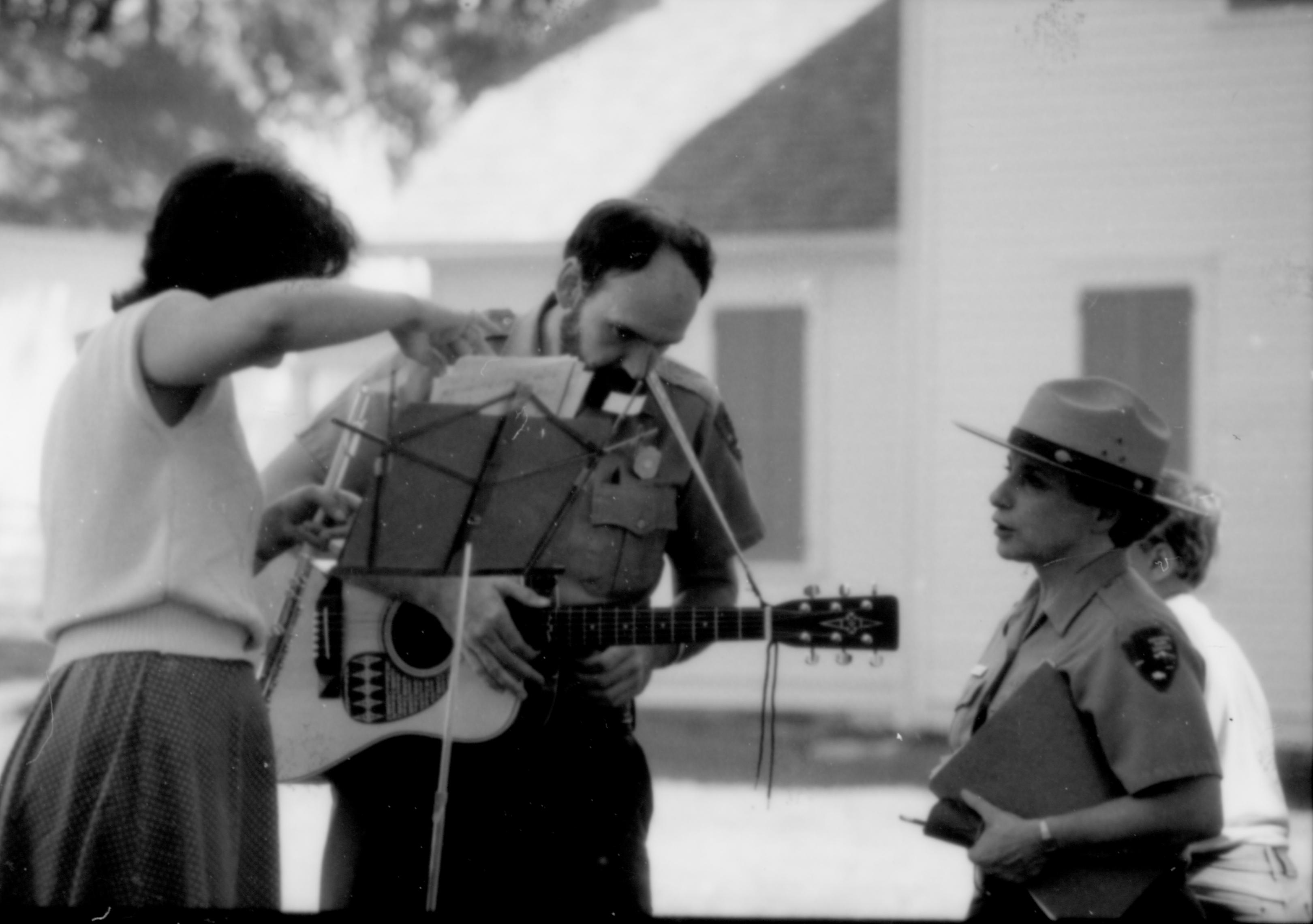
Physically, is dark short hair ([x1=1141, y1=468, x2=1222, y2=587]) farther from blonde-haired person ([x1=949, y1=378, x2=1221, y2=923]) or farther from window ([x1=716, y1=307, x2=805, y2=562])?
window ([x1=716, y1=307, x2=805, y2=562])

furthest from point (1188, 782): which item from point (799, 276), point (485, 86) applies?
point (485, 86)

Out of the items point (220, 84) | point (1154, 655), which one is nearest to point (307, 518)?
point (1154, 655)

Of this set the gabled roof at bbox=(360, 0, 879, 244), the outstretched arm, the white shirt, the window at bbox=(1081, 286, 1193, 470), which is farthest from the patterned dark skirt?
the window at bbox=(1081, 286, 1193, 470)

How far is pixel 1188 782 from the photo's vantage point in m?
2.11

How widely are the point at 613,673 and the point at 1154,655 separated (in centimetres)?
94

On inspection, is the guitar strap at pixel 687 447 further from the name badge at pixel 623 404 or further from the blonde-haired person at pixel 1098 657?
the blonde-haired person at pixel 1098 657

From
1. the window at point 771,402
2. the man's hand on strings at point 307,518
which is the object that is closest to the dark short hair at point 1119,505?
the man's hand on strings at point 307,518

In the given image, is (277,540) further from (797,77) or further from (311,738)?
(797,77)

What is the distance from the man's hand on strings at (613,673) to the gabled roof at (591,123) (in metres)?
4.56

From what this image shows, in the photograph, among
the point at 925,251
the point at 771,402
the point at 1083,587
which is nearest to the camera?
the point at 1083,587

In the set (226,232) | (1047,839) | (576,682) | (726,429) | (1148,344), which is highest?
(1148,344)

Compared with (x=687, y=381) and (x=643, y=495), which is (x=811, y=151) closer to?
(x=687, y=381)

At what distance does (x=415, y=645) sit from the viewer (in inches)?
107

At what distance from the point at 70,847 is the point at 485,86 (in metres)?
8.46
